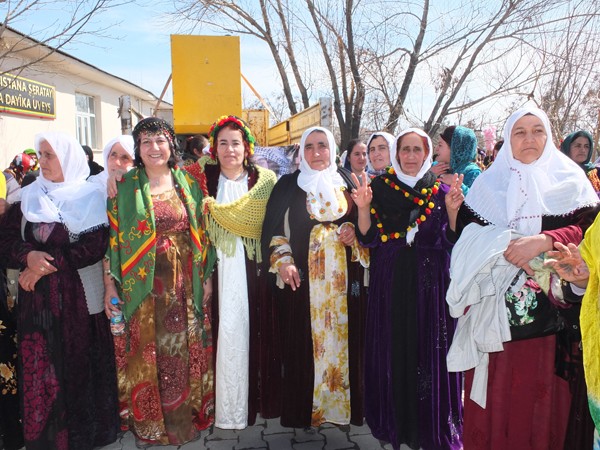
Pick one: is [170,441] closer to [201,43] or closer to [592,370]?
[592,370]

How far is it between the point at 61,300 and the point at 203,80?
5.80 meters

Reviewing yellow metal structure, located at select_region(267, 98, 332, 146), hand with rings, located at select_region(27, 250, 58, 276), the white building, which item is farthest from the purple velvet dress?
the white building

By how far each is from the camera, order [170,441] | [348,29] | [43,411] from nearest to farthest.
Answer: [43,411] < [170,441] < [348,29]

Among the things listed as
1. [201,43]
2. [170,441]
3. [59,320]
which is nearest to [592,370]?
[170,441]

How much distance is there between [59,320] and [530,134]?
2702 millimetres

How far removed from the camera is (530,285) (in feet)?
7.19

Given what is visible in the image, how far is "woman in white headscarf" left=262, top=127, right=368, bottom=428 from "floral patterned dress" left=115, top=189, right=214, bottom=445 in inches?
20.6

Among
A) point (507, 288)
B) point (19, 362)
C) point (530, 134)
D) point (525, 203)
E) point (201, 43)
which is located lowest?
point (19, 362)

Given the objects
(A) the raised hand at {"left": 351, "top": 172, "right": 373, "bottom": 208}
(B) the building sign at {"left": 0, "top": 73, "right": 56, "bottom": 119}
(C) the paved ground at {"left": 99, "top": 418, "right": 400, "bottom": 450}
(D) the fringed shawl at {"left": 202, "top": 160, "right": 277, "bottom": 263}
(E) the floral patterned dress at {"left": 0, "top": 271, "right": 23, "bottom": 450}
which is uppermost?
(B) the building sign at {"left": 0, "top": 73, "right": 56, "bottom": 119}

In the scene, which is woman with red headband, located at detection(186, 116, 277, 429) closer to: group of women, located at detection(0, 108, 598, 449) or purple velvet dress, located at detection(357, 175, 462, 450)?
group of women, located at detection(0, 108, 598, 449)

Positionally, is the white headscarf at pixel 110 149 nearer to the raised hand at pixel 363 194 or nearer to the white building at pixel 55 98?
the raised hand at pixel 363 194

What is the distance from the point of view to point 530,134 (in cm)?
221

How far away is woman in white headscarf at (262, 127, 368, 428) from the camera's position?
2.84 m

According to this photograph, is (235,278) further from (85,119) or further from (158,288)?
(85,119)
